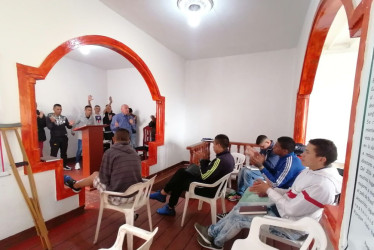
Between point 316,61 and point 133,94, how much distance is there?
468 cm

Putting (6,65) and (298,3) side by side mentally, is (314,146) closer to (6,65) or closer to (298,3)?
(298,3)

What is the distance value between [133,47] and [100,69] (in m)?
3.30

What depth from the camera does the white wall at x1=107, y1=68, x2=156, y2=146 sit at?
5.47 metres

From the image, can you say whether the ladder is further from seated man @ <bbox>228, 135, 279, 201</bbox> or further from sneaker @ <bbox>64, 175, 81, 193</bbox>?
seated man @ <bbox>228, 135, 279, 201</bbox>

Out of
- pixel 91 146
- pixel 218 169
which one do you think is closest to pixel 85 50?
pixel 91 146

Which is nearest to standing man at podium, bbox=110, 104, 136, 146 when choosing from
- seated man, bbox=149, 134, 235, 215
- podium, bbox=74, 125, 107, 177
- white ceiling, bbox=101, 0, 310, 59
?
podium, bbox=74, 125, 107, 177

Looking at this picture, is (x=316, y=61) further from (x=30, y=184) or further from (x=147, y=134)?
(x=147, y=134)

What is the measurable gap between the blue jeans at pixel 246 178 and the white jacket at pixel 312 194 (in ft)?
4.24

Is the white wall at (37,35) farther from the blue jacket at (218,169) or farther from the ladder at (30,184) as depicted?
the blue jacket at (218,169)

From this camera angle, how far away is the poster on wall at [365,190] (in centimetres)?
53

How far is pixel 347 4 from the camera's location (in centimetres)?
93

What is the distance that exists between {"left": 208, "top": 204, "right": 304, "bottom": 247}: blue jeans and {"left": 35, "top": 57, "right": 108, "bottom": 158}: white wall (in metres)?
4.45

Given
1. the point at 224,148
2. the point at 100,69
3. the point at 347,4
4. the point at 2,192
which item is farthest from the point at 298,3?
the point at 100,69

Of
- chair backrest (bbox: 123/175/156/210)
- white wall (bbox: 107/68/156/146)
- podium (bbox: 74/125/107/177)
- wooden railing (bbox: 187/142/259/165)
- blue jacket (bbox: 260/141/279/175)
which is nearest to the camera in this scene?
chair backrest (bbox: 123/175/156/210)
